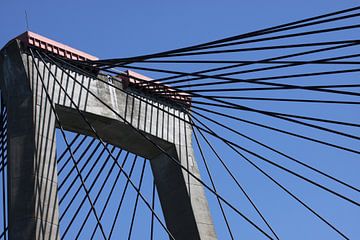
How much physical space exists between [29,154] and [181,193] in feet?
16.8

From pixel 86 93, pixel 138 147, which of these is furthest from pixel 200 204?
pixel 86 93

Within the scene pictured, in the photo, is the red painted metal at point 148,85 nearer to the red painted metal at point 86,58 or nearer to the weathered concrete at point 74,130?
the red painted metal at point 86,58

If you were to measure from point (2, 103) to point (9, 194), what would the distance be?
2797mm

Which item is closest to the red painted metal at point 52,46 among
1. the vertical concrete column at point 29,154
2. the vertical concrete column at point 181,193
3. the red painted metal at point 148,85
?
the vertical concrete column at point 29,154

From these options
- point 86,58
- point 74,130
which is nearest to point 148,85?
point 86,58

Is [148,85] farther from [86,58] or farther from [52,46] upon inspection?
[52,46]

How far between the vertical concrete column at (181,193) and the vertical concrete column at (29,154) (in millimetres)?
4281

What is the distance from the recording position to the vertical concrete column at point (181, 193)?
22.0m

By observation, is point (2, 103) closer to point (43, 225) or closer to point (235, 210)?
point (43, 225)

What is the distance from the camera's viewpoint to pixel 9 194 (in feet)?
60.6

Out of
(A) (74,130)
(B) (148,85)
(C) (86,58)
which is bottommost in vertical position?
(A) (74,130)

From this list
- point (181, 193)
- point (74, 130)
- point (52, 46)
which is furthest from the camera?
point (181, 193)

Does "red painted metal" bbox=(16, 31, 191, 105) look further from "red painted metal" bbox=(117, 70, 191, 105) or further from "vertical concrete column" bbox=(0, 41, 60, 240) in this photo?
"vertical concrete column" bbox=(0, 41, 60, 240)

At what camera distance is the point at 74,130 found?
71.8 feet
